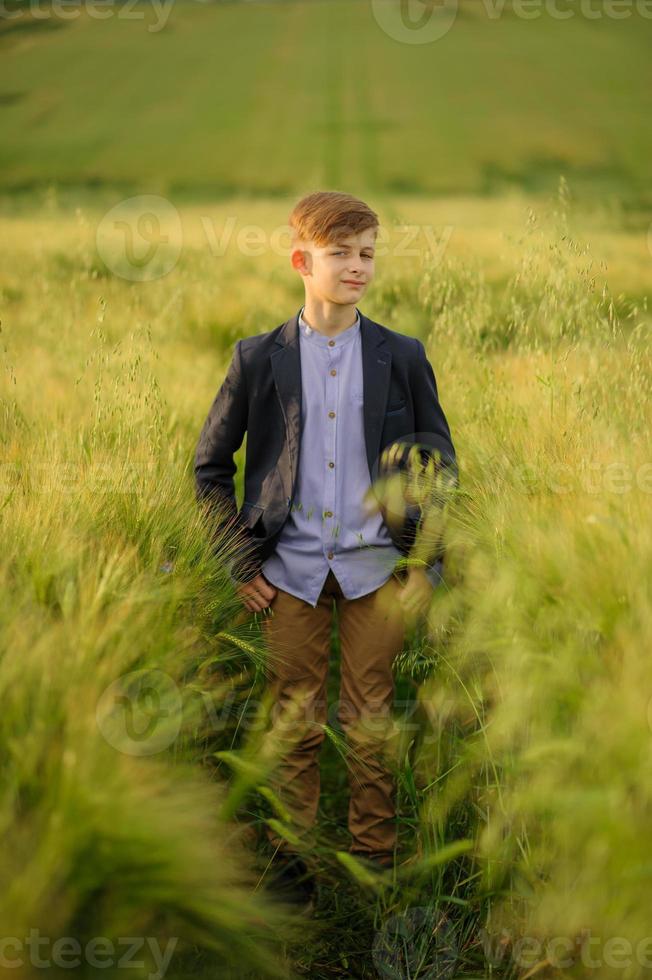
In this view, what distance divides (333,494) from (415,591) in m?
0.35

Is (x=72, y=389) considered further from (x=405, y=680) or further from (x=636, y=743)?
(x=636, y=743)

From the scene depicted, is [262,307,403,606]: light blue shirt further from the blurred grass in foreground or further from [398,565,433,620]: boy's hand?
the blurred grass in foreground

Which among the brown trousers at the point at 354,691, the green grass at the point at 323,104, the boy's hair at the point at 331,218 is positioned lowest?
the brown trousers at the point at 354,691

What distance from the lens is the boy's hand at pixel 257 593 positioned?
7.97 ft

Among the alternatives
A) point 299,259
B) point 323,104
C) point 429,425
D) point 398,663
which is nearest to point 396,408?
point 429,425

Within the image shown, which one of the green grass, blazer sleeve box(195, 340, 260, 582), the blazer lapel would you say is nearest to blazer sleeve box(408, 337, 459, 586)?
Answer: the blazer lapel

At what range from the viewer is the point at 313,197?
7.95 ft

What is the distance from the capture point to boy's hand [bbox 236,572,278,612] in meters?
2.43

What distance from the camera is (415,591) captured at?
7.79 ft

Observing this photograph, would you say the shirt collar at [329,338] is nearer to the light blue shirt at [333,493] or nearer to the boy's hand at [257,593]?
the light blue shirt at [333,493]

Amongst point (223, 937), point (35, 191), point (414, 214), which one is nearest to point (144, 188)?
point (35, 191)

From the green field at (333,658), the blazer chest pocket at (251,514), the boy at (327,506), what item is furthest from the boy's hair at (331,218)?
the blazer chest pocket at (251,514)

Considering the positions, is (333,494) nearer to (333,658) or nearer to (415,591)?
(415,591)

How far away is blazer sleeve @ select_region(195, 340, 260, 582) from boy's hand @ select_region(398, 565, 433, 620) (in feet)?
1.39
